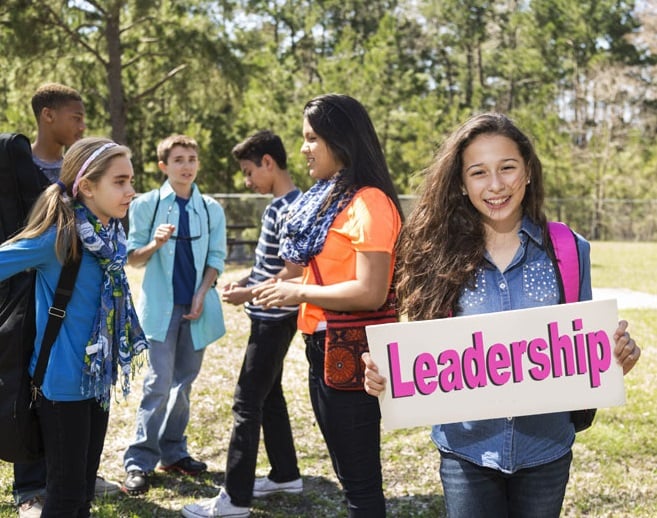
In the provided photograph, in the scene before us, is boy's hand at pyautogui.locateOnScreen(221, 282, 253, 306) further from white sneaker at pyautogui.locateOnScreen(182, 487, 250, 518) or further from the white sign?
the white sign

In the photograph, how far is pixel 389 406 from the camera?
2.30 meters

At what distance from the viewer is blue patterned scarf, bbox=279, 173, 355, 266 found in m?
2.87

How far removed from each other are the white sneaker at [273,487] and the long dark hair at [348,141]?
81.1 inches

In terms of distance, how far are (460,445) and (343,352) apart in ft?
2.27

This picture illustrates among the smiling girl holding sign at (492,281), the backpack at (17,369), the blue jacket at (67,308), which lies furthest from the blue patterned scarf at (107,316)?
the smiling girl holding sign at (492,281)

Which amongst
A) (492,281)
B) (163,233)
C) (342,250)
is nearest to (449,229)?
(492,281)

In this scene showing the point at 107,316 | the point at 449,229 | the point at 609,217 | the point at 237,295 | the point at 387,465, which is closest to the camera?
the point at 449,229

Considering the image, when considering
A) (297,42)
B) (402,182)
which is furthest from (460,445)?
(297,42)

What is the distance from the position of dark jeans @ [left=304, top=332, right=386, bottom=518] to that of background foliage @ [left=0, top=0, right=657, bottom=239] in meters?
14.5

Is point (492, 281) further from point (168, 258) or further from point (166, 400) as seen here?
point (166, 400)

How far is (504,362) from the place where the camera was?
88.7 inches

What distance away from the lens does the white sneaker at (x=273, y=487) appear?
4262 millimetres

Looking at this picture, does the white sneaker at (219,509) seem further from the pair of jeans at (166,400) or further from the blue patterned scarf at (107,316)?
the blue patterned scarf at (107,316)

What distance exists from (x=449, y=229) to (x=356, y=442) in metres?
0.94
